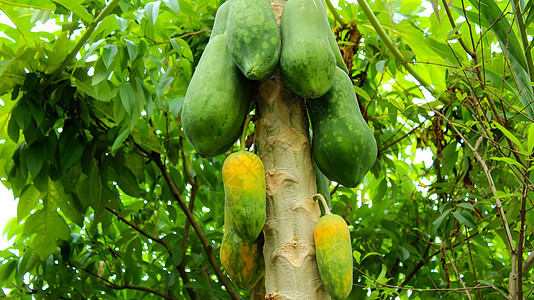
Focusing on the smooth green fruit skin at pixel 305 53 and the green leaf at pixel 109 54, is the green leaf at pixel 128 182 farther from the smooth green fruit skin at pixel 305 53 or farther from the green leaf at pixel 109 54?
Result: the smooth green fruit skin at pixel 305 53

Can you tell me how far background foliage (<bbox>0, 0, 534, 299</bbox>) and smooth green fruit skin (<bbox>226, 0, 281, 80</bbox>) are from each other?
757 millimetres

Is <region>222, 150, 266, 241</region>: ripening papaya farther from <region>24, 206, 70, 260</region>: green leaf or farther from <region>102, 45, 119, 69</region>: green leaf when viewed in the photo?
<region>24, 206, 70, 260</region>: green leaf

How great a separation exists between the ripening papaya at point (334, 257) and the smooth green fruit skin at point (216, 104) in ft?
0.98

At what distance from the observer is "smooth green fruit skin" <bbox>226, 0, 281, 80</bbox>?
124 cm

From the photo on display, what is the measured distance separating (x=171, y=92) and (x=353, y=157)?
1.47 meters

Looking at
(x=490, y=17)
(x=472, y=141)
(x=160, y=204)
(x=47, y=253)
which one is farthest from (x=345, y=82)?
(x=160, y=204)

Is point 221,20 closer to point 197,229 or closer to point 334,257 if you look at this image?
point 334,257

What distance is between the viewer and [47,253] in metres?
2.42

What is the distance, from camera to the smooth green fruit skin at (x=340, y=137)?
4.28ft

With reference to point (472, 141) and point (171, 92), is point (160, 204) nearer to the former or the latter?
point (171, 92)

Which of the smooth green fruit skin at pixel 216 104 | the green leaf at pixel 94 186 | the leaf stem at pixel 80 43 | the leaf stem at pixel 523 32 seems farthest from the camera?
the green leaf at pixel 94 186

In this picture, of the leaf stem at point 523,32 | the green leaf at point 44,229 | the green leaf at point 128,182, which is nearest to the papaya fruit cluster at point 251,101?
the leaf stem at point 523,32

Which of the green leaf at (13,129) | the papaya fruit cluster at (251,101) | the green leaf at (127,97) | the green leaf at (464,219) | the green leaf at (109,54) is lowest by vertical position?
the green leaf at (464,219)

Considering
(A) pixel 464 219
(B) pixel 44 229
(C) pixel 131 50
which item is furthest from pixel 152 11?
(A) pixel 464 219
